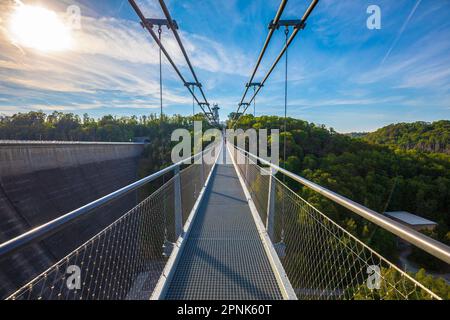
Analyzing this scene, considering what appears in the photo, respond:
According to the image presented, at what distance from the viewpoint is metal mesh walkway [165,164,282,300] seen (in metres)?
1.63

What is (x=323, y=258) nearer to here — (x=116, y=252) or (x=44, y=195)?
(x=116, y=252)

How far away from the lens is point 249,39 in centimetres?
719

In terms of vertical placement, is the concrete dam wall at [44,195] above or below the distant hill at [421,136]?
below

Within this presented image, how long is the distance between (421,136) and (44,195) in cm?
5598

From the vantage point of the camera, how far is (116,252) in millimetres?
1519

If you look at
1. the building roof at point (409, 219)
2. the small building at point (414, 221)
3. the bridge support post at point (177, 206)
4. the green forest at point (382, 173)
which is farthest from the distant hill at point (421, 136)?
the bridge support post at point (177, 206)

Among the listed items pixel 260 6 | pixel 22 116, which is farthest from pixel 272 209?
pixel 22 116

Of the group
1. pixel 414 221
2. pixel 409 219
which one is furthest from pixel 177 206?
pixel 409 219

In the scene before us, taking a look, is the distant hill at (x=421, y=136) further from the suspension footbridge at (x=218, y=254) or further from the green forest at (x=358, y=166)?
the suspension footbridge at (x=218, y=254)

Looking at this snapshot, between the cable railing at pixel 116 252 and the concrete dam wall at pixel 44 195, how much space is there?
3575 millimetres

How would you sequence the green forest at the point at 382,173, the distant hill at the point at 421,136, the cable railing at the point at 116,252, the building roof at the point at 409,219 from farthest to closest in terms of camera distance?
the distant hill at the point at 421,136
the green forest at the point at 382,173
the building roof at the point at 409,219
the cable railing at the point at 116,252

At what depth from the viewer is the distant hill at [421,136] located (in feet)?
128

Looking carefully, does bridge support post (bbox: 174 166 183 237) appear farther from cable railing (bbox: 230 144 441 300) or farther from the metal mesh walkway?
cable railing (bbox: 230 144 441 300)
